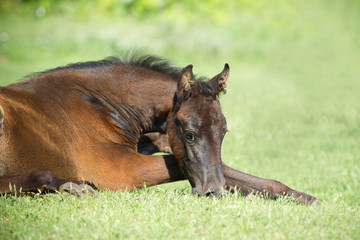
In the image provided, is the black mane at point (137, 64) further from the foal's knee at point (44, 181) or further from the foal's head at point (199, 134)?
the foal's knee at point (44, 181)

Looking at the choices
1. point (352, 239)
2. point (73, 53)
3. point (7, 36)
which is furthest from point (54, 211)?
point (7, 36)

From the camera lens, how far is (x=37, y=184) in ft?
16.6

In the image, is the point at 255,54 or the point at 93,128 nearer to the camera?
the point at 93,128

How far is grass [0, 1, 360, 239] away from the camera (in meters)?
4.31

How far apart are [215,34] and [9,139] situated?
16478 millimetres

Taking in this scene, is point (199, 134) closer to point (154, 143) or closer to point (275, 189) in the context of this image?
point (275, 189)

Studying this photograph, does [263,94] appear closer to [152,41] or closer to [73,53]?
[152,41]

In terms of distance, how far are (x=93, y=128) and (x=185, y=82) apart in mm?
1378

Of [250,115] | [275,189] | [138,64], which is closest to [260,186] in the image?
[275,189]

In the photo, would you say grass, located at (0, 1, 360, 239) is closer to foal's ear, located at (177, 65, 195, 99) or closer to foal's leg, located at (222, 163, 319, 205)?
foal's leg, located at (222, 163, 319, 205)

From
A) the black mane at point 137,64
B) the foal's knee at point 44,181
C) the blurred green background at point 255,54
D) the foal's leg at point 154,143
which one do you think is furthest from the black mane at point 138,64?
the blurred green background at point 255,54

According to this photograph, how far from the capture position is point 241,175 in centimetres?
567

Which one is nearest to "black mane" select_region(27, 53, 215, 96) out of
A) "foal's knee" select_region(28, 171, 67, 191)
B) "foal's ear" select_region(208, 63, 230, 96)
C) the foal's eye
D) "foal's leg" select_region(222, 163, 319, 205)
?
"foal's ear" select_region(208, 63, 230, 96)

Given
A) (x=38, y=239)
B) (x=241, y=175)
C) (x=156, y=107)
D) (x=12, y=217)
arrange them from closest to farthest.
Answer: (x=38, y=239) → (x=12, y=217) → (x=241, y=175) → (x=156, y=107)
